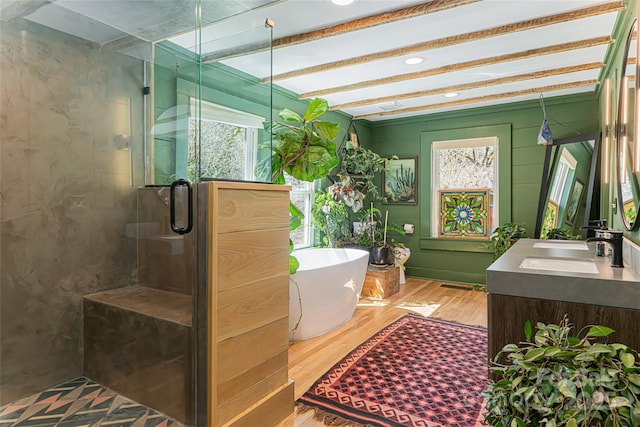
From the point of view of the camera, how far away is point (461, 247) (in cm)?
513

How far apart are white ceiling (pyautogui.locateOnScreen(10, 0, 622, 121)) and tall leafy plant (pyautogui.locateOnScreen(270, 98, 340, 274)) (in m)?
0.42

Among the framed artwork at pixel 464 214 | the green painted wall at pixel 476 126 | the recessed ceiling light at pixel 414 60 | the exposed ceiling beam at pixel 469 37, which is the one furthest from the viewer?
the framed artwork at pixel 464 214

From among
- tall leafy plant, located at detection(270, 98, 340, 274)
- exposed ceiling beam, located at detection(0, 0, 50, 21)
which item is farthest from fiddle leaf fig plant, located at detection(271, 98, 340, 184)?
exposed ceiling beam, located at detection(0, 0, 50, 21)

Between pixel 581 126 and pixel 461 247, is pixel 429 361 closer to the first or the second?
pixel 461 247

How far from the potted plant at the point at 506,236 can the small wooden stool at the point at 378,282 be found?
1.35 m

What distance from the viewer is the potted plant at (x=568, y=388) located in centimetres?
92

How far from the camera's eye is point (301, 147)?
251cm

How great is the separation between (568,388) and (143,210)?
6.72 ft

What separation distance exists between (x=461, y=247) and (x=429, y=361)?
2742 millimetres

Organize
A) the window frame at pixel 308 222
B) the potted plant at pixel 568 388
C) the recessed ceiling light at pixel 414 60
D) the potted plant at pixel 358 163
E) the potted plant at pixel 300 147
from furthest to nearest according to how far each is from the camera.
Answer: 1. the potted plant at pixel 358 163
2. the window frame at pixel 308 222
3. the recessed ceiling light at pixel 414 60
4. the potted plant at pixel 300 147
5. the potted plant at pixel 568 388

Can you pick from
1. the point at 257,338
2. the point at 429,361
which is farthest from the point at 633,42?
the point at 257,338

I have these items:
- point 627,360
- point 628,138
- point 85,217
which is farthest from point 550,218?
point 85,217

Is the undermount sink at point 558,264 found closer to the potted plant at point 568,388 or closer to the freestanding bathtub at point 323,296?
the potted plant at point 568,388

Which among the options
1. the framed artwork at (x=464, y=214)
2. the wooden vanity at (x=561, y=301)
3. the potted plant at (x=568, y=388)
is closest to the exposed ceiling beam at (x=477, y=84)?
the framed artwork at (x=464, y=214)
